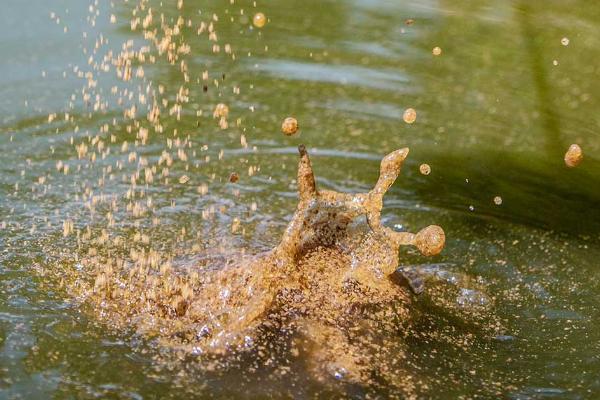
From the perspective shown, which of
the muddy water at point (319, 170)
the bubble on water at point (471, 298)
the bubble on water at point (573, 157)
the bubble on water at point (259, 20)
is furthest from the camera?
the bubble on water at point (259, 20)

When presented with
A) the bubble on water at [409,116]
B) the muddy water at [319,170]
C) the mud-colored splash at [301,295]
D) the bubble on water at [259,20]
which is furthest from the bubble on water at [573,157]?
the bubble on water at [259,20]

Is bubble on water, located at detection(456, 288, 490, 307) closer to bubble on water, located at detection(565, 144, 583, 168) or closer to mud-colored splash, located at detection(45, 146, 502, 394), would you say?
mud-colored splash, located at detection(45, 146, 502, 394)

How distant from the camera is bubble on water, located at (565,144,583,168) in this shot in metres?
3.80

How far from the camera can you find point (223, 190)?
3.52m

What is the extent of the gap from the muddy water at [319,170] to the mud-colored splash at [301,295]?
0.15 feet

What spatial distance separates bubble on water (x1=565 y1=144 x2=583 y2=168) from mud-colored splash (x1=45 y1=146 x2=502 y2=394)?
954 millimetres

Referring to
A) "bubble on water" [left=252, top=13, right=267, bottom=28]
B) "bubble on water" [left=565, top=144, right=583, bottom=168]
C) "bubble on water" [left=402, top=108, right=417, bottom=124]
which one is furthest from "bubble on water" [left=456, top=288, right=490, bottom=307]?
"bubble on water" [left=252, top=13, right=267, bottom=28]

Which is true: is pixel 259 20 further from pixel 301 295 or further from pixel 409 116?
pixel 301 295

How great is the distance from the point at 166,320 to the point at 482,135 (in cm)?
187

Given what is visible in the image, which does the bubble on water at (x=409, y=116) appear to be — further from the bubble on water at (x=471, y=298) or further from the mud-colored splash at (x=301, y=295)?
the bubble on water at (x=471, y=298)

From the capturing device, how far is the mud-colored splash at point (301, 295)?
2553 mm

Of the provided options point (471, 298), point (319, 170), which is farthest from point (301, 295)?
point (319, 170)

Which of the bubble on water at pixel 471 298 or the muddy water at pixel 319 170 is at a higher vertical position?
the muddy water at pixel 319 170

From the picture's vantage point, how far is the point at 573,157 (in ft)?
12.5
